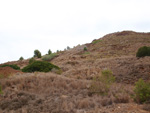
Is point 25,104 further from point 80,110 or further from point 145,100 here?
point 145,100

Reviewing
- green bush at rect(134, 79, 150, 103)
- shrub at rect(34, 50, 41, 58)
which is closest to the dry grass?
green bush at rect(134, 79, 150, 103)

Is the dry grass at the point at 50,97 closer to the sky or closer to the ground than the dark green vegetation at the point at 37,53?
closer to the ground

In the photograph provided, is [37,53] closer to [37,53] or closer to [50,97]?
[37,53]

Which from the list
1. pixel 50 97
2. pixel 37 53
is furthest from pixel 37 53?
pixel 50 97

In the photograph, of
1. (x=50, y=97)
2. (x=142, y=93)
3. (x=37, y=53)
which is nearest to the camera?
(x=142, y=93)

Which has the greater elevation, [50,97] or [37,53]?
[37,53]

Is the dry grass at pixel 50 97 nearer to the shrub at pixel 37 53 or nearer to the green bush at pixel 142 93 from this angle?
the green bush at pixel 142 93

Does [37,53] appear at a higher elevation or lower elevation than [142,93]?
higher

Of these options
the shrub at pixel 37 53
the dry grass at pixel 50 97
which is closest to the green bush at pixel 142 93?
the dry grass at pixel 50 97

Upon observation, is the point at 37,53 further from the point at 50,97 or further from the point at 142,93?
the point at 142,93

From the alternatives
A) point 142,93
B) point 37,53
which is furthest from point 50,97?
point 37,53

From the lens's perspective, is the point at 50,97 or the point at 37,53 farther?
the point at 37,53

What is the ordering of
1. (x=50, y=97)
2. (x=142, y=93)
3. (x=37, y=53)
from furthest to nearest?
(x=37, y=53), (x=50, y=97), (x=142, y=93)

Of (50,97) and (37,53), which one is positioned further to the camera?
(37,53)
